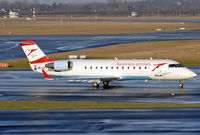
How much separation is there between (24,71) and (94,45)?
3959 cm

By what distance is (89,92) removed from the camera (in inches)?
1833

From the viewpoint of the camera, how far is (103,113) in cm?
3616

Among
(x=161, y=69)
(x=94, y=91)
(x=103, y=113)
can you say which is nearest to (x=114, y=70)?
(x=94, y=91)

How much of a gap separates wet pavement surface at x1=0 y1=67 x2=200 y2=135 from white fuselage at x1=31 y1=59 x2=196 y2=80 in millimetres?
1431

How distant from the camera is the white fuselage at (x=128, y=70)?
47.9 m

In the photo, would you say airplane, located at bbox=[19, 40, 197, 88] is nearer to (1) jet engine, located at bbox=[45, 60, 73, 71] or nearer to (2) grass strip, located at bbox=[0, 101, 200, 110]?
(1) jet engine, located at bbox=[45, 60, 73, 71]

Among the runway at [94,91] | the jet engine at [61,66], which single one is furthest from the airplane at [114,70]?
the runway at [94,91]

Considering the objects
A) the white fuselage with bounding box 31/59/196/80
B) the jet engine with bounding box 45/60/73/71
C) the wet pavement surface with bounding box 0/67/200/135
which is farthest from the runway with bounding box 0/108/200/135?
the jet engine with bounding box 45/60/73/71

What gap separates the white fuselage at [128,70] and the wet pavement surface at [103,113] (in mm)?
1431

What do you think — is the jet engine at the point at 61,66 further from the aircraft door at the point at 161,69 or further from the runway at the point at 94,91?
the aircraft door at the point at 161,69

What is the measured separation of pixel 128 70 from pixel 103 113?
12.7 m

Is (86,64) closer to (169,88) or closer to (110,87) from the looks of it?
(110,87)

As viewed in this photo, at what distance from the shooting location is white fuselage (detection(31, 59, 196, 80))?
47.9 m

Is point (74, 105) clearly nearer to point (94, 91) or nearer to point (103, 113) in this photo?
point (103, 113)
